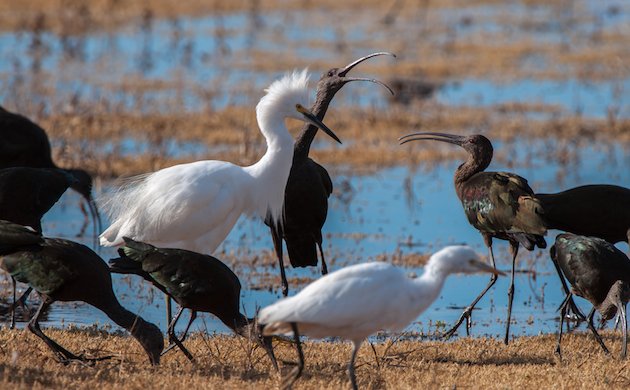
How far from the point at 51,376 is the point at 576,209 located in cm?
403

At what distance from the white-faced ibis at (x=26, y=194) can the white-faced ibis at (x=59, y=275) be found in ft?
5.16

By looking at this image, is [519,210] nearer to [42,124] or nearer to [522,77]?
[42,124]

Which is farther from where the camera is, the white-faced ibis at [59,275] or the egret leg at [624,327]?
the egret leg at [624,327]

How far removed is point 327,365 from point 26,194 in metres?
2.72

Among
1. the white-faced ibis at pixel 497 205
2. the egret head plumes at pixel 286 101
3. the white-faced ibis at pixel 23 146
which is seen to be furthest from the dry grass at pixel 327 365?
the white-faced ibis at pixel 23 146

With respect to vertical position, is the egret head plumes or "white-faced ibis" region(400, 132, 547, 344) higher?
the egret head plumes

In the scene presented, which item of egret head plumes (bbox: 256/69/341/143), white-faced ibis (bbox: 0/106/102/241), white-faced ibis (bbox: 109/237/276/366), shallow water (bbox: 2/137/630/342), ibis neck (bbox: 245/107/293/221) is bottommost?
shallow water (bbox: 2/137/630/342)

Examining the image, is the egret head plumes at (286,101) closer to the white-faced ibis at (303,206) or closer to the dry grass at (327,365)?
the white-faced ibis at (303,206)

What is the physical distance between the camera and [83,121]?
15.0m

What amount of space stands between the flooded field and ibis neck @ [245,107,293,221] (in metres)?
0.91

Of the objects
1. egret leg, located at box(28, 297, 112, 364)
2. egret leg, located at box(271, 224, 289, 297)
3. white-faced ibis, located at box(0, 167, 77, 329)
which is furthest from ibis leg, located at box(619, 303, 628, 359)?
white-faced ibis, located at box(0, 167, 77, 329)

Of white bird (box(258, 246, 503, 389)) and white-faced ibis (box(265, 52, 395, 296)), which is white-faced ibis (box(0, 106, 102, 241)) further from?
white bird (box(258, 246, 503, 389))

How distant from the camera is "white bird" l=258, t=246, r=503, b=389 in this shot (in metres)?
5.72

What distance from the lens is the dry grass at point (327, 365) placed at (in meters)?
6.28
